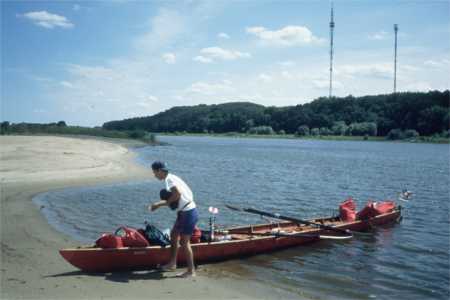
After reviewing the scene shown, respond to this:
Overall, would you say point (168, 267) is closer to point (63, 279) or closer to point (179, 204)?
point (179, 204)

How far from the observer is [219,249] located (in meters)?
9.62

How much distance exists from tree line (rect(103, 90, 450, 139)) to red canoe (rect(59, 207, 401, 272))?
102266mm

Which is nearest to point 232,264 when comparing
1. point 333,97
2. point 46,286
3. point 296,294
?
point 296,294

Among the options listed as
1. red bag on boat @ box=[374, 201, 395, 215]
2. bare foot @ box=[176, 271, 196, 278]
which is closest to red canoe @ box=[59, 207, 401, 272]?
red bag on boat @ box=[374, 201, 395, 215]

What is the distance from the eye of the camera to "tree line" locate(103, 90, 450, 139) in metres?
125

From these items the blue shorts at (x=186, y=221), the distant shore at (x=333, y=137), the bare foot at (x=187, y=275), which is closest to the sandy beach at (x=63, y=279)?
the bare foot at (x=187, y=275)

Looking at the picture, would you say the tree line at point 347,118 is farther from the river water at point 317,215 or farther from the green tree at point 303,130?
the river water at point 317,215

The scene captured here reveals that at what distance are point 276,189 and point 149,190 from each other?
7.13m

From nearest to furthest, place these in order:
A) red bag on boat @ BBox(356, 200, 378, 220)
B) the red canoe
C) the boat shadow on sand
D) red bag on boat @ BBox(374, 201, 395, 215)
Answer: the boat shadow on sand
the red canoe
red bag on boat @ BBox(356, 200, 378, 220)
red bag on boat @ BBox(374, 201, 395, 215)

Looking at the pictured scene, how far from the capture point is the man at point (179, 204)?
7.63m

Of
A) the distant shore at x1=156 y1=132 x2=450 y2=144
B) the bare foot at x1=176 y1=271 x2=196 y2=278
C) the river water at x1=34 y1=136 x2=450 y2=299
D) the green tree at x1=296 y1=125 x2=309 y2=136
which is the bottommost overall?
the river water at x1=34 y1=136 x2=450 y2=299

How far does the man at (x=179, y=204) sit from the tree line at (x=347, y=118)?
4170 inches

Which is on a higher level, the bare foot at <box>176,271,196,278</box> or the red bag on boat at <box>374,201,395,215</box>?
the red bag on boat at <box>374,201,395,215</box>

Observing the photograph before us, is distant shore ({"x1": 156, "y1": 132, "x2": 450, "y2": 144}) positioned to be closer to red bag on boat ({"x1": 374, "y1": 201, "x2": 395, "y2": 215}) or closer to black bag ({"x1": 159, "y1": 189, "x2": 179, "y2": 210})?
red bag on boat ({"x1": 374, "y1": 201, "x2": 395, "y2": 215})
